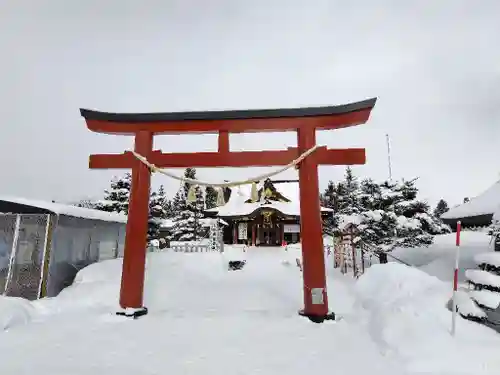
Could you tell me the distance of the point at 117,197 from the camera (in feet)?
85.8

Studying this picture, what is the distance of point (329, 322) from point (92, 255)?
995cm

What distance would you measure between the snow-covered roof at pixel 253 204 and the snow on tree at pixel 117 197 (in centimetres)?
910

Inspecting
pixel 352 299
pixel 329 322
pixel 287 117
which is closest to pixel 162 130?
pixel 287 117

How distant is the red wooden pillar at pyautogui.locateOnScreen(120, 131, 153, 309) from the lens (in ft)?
23.4

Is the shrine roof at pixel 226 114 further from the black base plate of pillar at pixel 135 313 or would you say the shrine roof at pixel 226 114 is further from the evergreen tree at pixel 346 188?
the evergreen tree at pixel 346 188

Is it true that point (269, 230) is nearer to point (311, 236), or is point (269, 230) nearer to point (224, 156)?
point (224, 156)

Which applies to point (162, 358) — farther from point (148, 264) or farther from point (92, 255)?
point (92, 255)

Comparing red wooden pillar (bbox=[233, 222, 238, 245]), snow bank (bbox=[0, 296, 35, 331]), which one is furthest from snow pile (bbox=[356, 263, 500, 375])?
red wooden pillar (bbox=[233, 222, 238, 245])

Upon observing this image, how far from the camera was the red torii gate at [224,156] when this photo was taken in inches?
280

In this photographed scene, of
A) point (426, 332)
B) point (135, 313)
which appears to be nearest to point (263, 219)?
point (135, 313)

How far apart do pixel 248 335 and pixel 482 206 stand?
9.22 meters

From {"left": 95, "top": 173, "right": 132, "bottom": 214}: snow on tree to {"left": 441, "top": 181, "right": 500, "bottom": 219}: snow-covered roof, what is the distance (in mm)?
22221

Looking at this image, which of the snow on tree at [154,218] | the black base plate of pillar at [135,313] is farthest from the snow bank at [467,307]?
the snow on tree at [154,218]

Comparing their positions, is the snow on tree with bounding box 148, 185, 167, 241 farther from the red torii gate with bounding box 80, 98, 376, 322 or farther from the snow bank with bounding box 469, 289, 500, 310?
the snow bank with bounding box 469, 289, 500, 310
